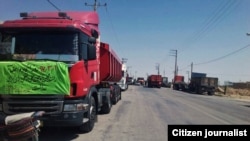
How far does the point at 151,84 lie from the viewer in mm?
75500

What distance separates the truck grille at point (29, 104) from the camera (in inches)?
367

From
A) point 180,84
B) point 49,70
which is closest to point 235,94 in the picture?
point 180,84

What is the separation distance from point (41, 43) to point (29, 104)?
1.70m

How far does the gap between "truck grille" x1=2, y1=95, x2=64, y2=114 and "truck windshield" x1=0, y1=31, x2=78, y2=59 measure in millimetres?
1244

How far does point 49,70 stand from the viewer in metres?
9.39

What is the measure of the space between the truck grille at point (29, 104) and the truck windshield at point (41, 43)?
1.24 m

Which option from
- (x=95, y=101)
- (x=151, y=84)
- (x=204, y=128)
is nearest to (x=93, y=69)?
(x=95, y=101)

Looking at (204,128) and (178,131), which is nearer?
(178,131)

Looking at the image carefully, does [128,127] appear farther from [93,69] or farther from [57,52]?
[57,52]

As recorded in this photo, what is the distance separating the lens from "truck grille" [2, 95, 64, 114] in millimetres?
9328

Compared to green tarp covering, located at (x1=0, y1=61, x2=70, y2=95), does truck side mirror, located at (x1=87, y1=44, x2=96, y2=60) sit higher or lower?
higher

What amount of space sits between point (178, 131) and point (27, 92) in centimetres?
392
